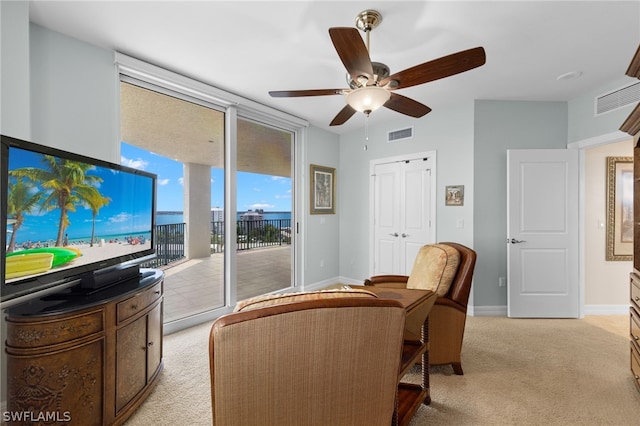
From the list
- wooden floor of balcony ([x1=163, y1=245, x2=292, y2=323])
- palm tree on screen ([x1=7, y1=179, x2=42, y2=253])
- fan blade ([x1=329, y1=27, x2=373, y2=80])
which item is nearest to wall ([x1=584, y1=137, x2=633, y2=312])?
fan blade ([x1=329, y1=27, x2=373, y2=80])

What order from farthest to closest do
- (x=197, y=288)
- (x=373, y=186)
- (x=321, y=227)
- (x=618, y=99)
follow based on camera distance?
1. (x=321, y=227)
2. (x=373, y=186)
3. (x=197, y=288)
4. (x=618, y=99)

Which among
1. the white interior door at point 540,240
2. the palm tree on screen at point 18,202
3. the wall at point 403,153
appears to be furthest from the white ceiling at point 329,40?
the palm tree on screen at point 18,202

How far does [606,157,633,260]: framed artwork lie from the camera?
11.6ft

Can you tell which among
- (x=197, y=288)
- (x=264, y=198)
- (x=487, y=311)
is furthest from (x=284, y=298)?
(x=487, y=311)

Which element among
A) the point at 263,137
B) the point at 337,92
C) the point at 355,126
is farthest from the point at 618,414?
the point at 263,137

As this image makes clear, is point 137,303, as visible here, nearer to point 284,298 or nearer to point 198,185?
point 284,298

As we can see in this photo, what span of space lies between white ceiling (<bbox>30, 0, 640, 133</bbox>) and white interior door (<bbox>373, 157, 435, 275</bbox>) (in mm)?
1392

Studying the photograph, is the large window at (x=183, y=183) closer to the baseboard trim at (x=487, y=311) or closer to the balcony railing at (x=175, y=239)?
the balcony railing at (x=175, y=239)

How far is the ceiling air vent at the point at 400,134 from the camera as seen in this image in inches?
165

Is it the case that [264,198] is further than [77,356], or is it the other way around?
[264,198]

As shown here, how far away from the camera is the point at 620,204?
140 inches

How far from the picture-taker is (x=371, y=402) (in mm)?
1036

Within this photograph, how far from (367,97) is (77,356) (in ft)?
7.37

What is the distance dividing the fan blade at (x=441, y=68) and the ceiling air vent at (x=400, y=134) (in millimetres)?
2361
